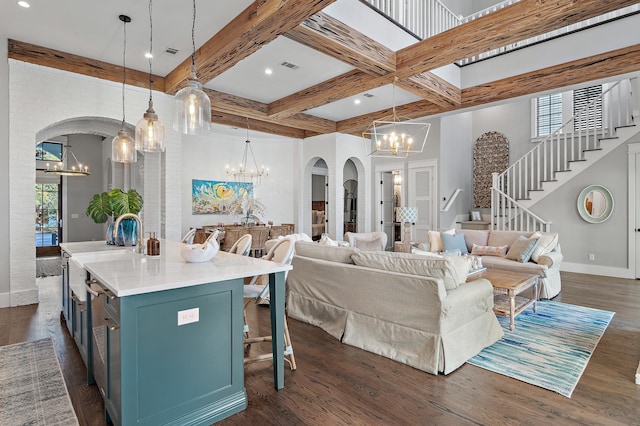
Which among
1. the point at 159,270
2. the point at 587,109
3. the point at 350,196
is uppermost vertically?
the point at 587,109

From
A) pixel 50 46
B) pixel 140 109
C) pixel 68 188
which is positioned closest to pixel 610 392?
pixel 140 109

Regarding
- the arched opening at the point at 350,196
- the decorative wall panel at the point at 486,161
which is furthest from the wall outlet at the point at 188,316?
the arched opening at the point at 350,196

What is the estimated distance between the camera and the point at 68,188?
1012 cm

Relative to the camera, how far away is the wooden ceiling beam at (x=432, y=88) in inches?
201

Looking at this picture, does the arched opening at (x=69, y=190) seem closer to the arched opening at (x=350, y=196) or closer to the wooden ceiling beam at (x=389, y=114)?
the wooden ceiling beam at (x=389, y=114)

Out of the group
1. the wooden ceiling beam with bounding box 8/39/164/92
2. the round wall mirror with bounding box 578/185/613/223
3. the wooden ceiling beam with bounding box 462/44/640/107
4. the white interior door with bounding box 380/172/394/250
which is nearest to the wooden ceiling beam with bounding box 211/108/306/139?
the wooden ceiling beam with bounding box 8/39/164/92

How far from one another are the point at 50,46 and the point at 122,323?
465 centimetres

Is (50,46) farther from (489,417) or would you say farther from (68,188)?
(68,188)

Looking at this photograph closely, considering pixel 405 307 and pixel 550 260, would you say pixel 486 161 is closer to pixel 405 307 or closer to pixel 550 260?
pixel 550 260

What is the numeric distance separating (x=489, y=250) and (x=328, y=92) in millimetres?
3678

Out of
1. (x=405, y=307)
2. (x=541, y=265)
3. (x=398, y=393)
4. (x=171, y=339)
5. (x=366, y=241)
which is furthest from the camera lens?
(x=366, y=241)

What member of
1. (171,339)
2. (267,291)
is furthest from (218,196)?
(171,339)

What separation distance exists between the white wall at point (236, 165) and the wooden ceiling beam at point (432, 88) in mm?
4542

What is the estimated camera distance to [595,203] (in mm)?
6508
